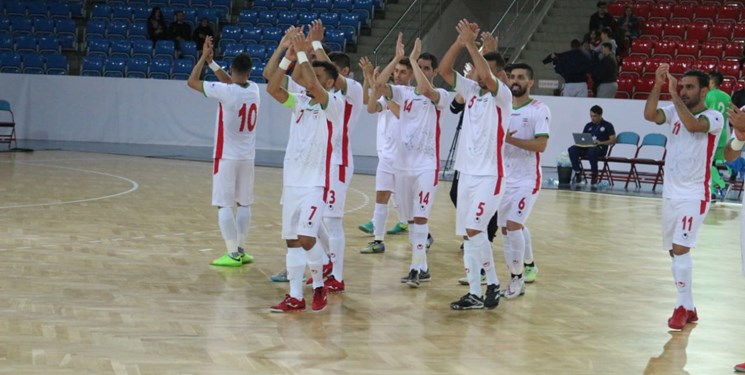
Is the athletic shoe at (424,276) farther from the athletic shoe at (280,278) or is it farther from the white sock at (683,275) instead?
the white sock at (683,275)

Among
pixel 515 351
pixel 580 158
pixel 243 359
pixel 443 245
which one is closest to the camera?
pixel 243 359

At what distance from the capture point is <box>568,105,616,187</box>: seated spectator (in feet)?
70.9

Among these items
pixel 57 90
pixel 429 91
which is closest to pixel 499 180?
pixel 429 91

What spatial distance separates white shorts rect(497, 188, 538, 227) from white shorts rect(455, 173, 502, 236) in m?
0.75

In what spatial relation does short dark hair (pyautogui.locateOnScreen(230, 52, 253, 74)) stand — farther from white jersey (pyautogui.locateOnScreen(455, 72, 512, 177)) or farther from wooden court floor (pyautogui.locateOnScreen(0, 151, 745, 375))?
white jersey (pyautogui.locateOnScreen(455, 72, 512, 177))

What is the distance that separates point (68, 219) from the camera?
43.0 ft

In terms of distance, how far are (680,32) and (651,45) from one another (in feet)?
3.47

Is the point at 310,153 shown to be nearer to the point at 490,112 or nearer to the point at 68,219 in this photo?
the point at 490,112

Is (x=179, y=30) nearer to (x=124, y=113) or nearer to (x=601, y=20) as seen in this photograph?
(x=124, y=113)

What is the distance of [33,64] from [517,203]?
71.3 feet

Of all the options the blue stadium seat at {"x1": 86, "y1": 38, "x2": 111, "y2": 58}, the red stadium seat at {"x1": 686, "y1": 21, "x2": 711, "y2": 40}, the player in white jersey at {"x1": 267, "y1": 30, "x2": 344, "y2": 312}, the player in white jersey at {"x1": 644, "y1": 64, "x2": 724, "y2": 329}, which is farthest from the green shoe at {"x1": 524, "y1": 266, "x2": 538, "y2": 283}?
the blue stadium seat at {"x1": 86, "y1": 38, "x2": 111, "y2": 58}

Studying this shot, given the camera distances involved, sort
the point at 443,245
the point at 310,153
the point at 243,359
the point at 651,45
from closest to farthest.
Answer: the point at 243,359, the point at 310,153, the point at 443,245, the point at 651,45

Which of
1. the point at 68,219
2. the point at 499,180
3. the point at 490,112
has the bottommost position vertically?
the point at 68,219

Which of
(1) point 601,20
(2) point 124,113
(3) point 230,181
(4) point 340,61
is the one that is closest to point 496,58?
(4) point 340,61
